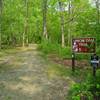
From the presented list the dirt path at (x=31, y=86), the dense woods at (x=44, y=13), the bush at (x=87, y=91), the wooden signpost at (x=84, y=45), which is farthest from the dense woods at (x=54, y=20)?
the bush at (x=87, y=91)

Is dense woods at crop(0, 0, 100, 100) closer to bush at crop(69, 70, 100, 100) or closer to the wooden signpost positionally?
the wooden signpost

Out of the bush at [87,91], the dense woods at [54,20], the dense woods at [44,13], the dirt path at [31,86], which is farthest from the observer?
the dense woods at [44,13]

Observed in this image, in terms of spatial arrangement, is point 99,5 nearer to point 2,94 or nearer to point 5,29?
point 5,29

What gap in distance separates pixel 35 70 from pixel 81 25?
7627mm

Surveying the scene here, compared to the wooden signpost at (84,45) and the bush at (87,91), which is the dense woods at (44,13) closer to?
the wooden signpost at (84,45)

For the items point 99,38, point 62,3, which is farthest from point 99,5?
point 99,38

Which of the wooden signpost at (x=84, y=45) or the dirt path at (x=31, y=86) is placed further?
the wooden signpost at (x=84, y=45)

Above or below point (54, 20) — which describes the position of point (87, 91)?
below

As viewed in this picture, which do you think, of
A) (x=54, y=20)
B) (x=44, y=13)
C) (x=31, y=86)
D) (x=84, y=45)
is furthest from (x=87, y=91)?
(x=54, y=20)

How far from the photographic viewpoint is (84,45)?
1180cm

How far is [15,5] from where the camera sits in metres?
37.6

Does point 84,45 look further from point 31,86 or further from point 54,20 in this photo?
point 54,20

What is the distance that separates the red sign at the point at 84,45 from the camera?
1158 centimetres

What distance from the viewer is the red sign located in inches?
456
